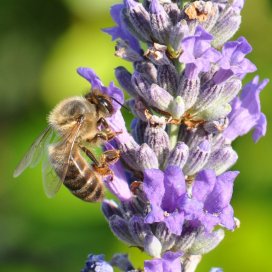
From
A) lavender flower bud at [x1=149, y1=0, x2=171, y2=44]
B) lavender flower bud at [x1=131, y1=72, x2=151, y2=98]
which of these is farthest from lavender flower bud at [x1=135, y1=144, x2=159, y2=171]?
lavender flower bud at [x1=149, y1=0, x2=171, y2=44]

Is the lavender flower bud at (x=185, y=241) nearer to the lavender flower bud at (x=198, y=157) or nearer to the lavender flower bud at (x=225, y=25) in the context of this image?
the lavender flower bud at (x=198, y=157)

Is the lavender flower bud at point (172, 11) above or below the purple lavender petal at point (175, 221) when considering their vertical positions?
above

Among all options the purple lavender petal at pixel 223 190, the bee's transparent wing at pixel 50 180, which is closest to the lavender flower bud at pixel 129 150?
the bee's transparent wing at pixel 50 180

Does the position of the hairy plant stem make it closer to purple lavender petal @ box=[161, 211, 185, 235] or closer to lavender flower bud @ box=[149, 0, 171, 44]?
purple lavender petal @ box=[161, 211, 185, 235]

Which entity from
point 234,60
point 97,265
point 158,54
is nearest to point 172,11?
point 158,54

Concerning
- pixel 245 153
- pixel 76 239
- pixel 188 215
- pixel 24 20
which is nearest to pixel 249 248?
pixel 245 153
